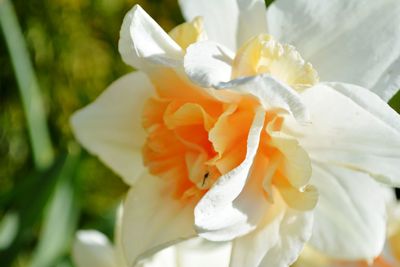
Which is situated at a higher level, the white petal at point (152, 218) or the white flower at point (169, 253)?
the white petal at point (152, 218)

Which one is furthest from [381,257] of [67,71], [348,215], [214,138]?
[67,71]

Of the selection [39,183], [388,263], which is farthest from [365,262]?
[39,183]

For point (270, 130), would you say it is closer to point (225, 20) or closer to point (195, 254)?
point (225, 20)

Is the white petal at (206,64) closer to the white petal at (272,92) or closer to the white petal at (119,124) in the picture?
the white petal at (272,92)

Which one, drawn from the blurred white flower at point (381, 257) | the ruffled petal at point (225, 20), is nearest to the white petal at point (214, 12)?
the ruffled petal at point (225, 20)

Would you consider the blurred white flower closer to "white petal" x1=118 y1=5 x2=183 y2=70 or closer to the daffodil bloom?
the daffodil bloom

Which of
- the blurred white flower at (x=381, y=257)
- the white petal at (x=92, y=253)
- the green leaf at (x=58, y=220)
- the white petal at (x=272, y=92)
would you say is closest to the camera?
the white petal at (x=272, y=92)

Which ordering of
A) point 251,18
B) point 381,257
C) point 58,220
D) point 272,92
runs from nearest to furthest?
point 272,92, point 251,18, point 381,257, point 58,220
